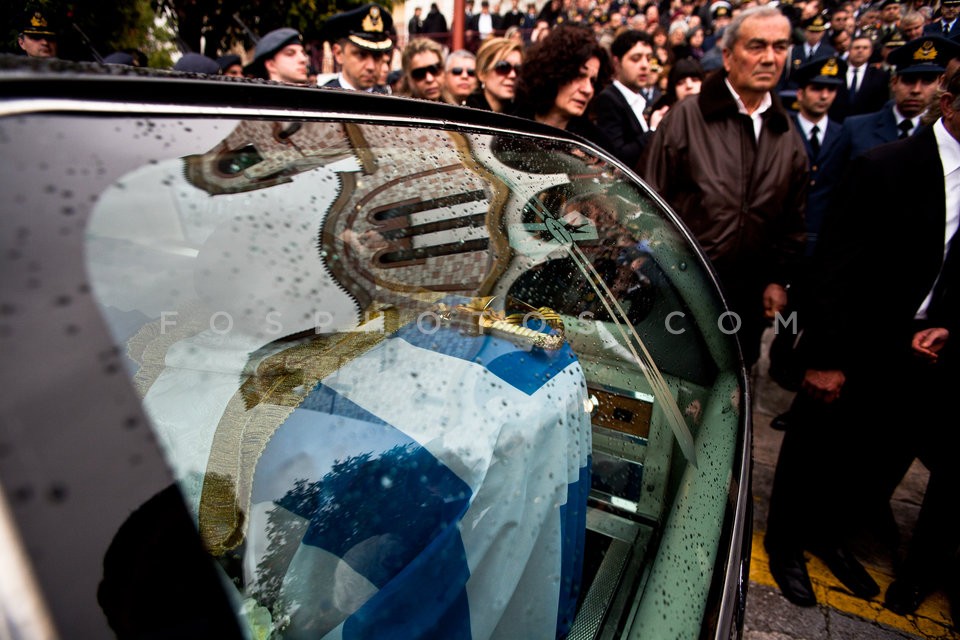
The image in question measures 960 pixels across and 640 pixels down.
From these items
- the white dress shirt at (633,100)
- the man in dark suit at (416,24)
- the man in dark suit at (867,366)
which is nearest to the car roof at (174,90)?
the man in dark suit at (867,366)

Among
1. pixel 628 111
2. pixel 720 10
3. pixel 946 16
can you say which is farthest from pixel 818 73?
pixel 720 10

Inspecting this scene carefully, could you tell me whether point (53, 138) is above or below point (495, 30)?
below

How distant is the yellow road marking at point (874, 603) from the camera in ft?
6.64

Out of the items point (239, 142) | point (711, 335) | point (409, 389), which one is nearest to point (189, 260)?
point (239, 142)

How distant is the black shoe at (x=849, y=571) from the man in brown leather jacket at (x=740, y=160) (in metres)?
1.10

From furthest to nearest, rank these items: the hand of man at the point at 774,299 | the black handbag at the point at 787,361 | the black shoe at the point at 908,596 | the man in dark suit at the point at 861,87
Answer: the man in dark suit at the point at 861,87 < the hand of man at the point at 774,299 < the black handbag at the point at 787,361 < the black shoe at the point at 908,596

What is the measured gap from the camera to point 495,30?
1333 cm

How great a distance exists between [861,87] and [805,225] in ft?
12.7

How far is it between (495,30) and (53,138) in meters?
14.7

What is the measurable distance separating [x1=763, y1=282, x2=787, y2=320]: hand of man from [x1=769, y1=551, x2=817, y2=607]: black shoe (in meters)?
1.12

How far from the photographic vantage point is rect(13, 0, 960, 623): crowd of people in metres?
1.94

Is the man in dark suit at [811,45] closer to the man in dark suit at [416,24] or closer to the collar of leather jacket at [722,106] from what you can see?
the collar of leather jacket at [722,106]

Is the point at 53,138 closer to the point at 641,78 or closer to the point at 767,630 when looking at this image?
the point at 767,630

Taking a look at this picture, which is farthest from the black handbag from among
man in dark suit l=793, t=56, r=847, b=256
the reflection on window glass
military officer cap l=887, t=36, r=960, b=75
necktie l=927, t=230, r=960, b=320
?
military officer cap l=887, t=36, r=960, b=75
